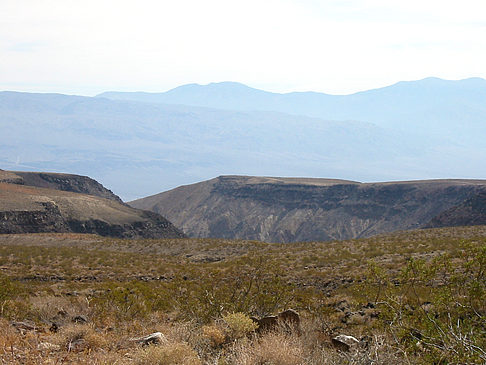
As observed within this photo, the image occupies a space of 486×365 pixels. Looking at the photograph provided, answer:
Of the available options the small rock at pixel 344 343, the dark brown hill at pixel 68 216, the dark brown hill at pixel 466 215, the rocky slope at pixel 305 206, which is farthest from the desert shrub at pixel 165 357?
the rocky slope at pixel 305 206

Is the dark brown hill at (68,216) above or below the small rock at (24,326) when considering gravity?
below

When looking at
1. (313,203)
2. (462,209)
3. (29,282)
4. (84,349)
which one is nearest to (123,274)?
(29,282)

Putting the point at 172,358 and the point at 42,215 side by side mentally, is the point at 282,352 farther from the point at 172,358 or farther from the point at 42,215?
the point at 42,215

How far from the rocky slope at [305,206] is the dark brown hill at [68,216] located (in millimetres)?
29113

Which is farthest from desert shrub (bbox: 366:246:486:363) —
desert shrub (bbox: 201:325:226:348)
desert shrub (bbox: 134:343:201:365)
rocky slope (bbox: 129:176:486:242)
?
rocky slope (bbox: 129:176:486:242)

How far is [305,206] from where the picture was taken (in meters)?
86.1

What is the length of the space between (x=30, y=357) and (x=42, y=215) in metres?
44.7

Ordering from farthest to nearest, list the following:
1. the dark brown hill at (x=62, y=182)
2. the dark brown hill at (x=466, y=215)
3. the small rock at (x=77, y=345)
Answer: the dark brown hill at (x=62, y=182) < the dark brown hill at (x=466, y=215) < the small rock at (x=77, y=345)

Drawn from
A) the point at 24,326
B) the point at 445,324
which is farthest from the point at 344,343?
A: the point at 24,326

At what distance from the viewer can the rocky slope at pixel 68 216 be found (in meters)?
45.9

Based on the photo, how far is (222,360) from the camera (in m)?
6.60

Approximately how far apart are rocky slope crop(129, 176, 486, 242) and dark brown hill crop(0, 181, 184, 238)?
29113 millimetres

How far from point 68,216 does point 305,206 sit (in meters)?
47.4

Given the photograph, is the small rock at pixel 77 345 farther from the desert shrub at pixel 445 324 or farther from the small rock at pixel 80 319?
the desert shrub at pixel 445 324
